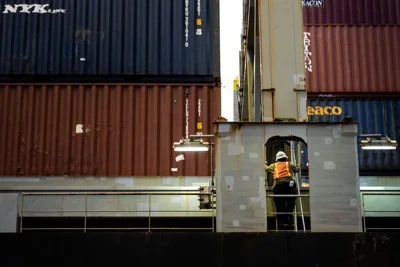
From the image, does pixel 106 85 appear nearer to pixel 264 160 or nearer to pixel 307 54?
pixel 264 160

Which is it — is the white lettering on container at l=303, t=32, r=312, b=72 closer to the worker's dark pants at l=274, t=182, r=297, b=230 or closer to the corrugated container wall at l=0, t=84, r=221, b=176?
the corrugated container wall at l=0, t=84, r=221, b=176

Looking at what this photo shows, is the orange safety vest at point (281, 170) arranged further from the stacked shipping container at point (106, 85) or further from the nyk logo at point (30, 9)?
the nyk logo at point (30, 9)

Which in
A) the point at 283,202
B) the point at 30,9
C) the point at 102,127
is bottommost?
the point at 283,202

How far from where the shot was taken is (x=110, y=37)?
14.9 m

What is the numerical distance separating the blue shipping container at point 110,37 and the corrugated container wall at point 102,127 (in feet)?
1.94

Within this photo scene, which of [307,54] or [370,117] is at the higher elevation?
[307,54]

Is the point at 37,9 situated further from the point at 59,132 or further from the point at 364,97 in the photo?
the point at 364,97

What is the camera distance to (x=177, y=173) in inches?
538

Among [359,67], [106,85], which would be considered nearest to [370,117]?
[359,67]

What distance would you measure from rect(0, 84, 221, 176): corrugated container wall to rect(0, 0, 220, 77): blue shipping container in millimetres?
592

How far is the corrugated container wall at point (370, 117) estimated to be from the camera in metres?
16.0

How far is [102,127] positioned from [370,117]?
7.94m

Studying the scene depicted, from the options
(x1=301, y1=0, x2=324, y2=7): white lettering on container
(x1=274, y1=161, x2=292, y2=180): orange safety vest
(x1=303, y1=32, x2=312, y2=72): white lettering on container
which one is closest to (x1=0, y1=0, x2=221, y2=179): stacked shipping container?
(x1=274, y1=161, x2=292, y2=180): orange safety vest

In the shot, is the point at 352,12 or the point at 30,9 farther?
the point at 352,12
